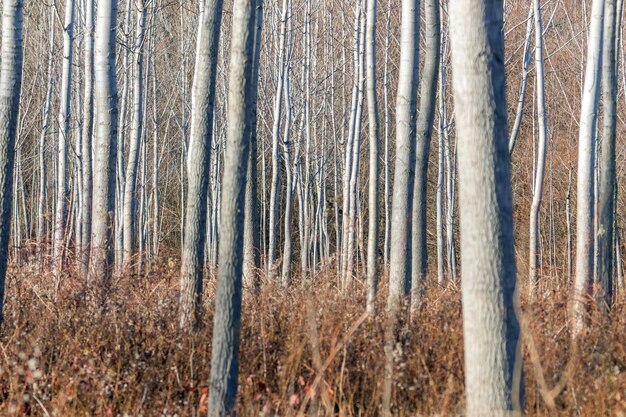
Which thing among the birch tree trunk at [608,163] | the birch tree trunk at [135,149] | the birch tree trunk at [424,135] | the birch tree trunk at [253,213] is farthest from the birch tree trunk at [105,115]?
the birch tree trunk at [608,163]

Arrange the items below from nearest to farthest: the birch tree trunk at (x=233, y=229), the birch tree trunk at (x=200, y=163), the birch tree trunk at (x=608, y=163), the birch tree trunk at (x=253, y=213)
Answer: the birch tree trunk at (x=233, y=229), the birch tree trunk at (x=200, y=163), the birch tree trunk at (x=608, y=163), the birch tree trunk at (x=253, y=213)

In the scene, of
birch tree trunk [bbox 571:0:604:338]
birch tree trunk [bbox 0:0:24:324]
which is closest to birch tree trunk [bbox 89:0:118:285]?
birch tree trunk [bbox 0:0:24:324]

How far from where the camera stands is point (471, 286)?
3301 millimetres

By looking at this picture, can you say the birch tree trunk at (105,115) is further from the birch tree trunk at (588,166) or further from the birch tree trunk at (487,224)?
the birch tree trunk at (487,224)

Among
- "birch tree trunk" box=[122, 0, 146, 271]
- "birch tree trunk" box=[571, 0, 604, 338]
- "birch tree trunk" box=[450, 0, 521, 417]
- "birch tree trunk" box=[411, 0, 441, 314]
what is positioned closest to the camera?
"birch tree trunk" box=[450, 0, 521, 417]

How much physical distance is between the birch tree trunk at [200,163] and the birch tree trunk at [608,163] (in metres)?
3.72

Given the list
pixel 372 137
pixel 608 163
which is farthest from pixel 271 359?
pixel 372 137

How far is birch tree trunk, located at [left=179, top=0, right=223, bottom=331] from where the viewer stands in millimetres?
6609

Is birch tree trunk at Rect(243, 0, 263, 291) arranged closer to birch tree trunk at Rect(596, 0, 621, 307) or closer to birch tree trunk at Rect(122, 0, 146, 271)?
birch tree trunk at Rect(122, 0, 146, 271)

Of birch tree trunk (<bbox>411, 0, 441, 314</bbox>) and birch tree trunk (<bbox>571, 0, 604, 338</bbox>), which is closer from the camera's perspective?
birch tree trunk (<bbox>571, 0, 604, 338</bbox>)

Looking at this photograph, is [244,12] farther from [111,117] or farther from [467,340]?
[111,117]

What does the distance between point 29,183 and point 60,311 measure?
23.9 metres

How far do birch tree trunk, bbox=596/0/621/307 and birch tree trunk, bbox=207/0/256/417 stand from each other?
4.36 metres

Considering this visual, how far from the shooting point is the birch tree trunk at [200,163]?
661 cm
